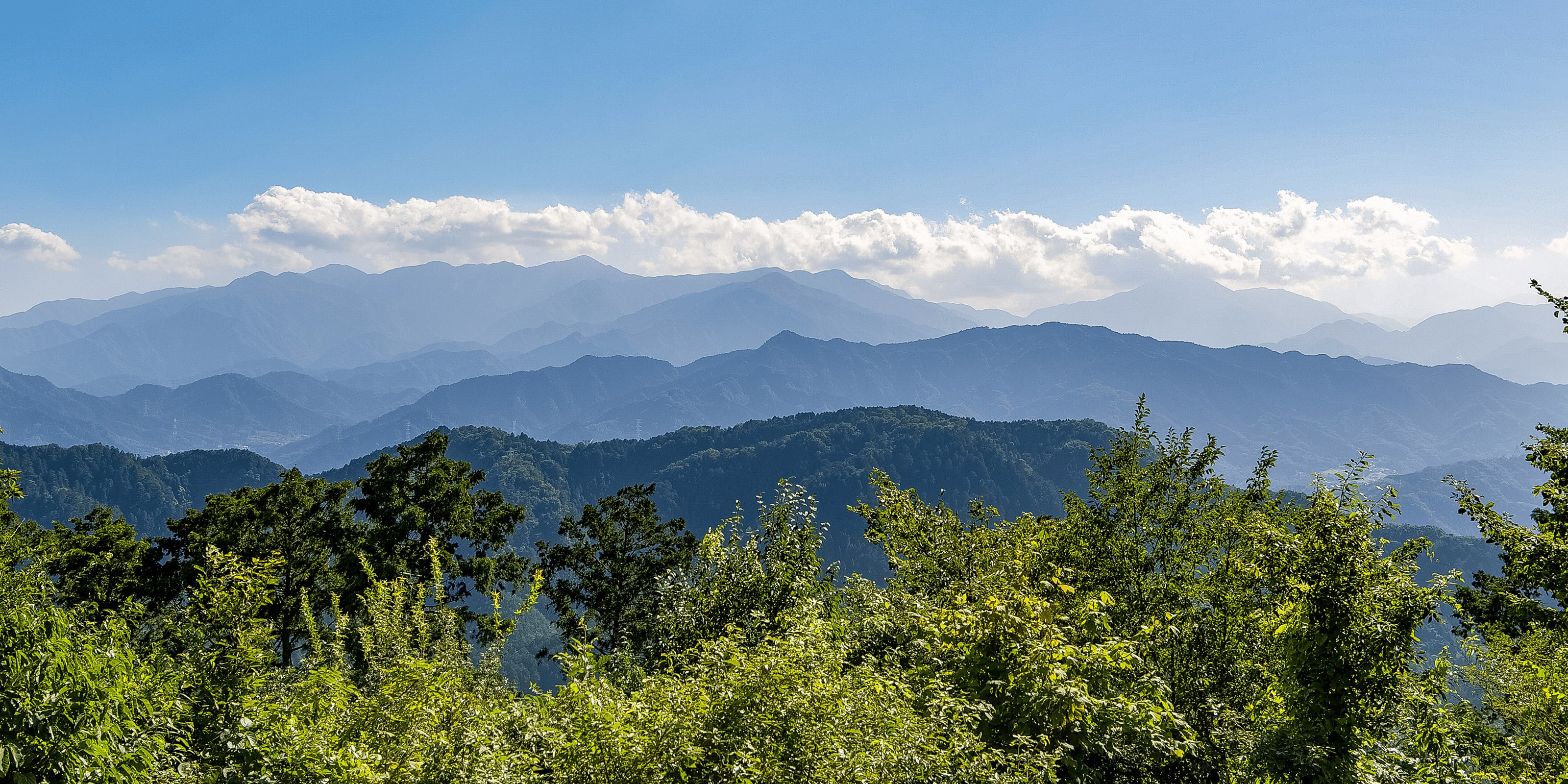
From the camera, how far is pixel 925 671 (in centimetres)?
1156

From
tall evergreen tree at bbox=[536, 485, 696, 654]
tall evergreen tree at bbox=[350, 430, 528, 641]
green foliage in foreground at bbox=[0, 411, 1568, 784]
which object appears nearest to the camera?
green foliage in foreground at bbox=[0, 411, 1568, 784]

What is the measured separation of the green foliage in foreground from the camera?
8.50m

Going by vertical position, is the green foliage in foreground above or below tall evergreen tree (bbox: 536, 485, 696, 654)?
above

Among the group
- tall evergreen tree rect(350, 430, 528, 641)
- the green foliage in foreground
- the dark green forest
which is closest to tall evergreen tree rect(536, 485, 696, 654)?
tall evergreen tree rect(350, 430, 528, 641)

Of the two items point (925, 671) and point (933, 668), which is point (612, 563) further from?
point (925, 671)

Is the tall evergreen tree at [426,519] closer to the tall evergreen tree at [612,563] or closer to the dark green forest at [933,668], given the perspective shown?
the tall evergreen tree at [612,563]

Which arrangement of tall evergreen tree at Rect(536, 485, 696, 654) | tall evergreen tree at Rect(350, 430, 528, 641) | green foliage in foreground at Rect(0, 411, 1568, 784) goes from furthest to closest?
tall evergreen tree at Rect(536, 485, 696, 654) → tall evergreen tree at Rect(350, 430, 528, 641) → green foliage in foreground at Rect(0, 411, 1568, 784)

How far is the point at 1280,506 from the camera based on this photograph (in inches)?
704

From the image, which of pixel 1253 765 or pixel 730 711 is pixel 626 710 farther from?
pixel 1253 765

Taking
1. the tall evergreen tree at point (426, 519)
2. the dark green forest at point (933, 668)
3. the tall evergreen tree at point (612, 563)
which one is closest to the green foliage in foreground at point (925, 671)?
the dark green forest at point (933, 668)

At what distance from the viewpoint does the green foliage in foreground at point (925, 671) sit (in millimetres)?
8500

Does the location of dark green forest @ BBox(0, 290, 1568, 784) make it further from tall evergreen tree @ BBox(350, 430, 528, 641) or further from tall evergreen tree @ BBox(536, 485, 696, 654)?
tall evergreen tree @ BBox(536, 485, 696, 654)

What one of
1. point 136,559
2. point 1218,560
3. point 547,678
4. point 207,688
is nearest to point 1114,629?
point 1218,560

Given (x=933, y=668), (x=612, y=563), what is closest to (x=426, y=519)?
(x=612, y=563)
